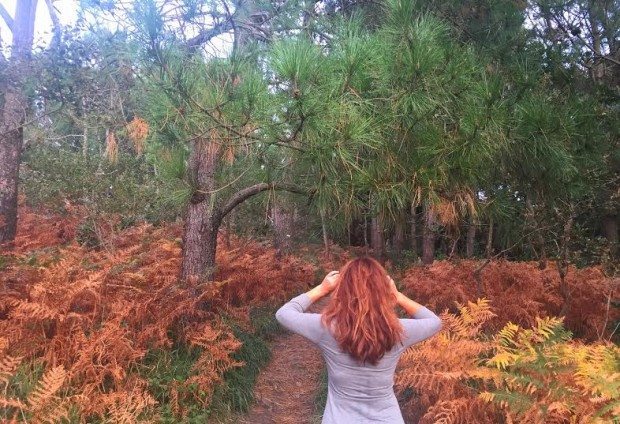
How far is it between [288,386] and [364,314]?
364 cm

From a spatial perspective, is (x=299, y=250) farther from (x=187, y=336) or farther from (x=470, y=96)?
(x=470, y=96)

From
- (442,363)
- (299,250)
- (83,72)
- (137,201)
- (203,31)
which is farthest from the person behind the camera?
(299,250)

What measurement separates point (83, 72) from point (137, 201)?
317 centimetres

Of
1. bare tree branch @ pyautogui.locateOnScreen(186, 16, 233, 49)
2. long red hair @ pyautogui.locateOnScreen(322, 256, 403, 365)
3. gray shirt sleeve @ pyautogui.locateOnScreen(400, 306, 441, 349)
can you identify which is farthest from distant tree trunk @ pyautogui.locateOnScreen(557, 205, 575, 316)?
bare tree branch @ pyautogui.locateOnScreen(186, 16, 233, 49)

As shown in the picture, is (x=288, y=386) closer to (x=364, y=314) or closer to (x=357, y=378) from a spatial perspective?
(x=357, y=378)

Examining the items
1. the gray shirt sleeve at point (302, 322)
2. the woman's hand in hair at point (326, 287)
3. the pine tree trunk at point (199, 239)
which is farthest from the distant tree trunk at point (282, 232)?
the gray shirt sleeve at point (302, 322)

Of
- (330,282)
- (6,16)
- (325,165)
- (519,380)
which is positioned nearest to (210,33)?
(325,165)

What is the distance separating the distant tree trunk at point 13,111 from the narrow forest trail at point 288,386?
4700 mm

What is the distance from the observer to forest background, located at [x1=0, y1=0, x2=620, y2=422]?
3549 mm

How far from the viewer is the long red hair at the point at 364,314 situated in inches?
95.0

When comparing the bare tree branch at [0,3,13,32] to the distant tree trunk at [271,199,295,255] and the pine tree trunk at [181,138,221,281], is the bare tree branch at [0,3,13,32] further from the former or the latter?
the distant tree trunk at [271,199,295,255]

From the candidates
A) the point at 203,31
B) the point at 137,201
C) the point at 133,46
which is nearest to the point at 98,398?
the point at 133,46

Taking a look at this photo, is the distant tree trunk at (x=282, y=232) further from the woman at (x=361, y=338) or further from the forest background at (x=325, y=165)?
the woman at (x=361, y=338)

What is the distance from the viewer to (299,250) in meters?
14.5
